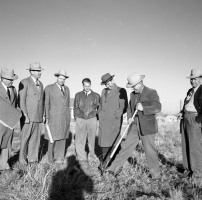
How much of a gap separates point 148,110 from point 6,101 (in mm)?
3088

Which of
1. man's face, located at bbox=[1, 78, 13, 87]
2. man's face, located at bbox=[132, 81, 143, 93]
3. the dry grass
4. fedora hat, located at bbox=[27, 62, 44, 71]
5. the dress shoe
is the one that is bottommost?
the dress shoe

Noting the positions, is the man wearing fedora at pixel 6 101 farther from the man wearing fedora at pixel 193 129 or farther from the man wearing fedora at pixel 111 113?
the man wearing fedora at pixel 193 129

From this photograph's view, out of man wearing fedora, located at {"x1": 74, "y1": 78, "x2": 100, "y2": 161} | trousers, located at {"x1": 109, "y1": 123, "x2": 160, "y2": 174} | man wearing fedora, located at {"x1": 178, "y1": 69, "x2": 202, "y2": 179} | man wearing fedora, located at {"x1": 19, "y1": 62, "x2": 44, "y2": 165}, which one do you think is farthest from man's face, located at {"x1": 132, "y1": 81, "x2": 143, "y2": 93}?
man wearing fedora, located at {"x1": 19, "y1": 62, "x2": 44, "y2": 165}

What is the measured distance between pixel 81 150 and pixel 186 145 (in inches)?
115

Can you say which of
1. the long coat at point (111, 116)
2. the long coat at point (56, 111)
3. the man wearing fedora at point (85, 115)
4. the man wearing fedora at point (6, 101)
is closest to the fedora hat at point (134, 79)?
the long coat at point (111, 116)

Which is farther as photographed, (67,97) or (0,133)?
(67,97)

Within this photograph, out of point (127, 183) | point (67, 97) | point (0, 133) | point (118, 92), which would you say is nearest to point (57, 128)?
point (67, 97)

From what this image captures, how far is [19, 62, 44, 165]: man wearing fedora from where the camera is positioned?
4.69 metres

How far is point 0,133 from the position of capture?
13.0 feet

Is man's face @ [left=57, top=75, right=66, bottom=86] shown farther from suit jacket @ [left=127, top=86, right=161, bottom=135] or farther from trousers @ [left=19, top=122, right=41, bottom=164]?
suit jacket @ [left=127, top=86, right=161, bottom=135]

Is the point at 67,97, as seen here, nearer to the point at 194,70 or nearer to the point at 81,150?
the point at 81,150

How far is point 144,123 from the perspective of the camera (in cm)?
404

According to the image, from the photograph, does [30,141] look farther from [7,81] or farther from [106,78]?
[106,78]

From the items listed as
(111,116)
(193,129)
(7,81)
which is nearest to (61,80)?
(7,81)
